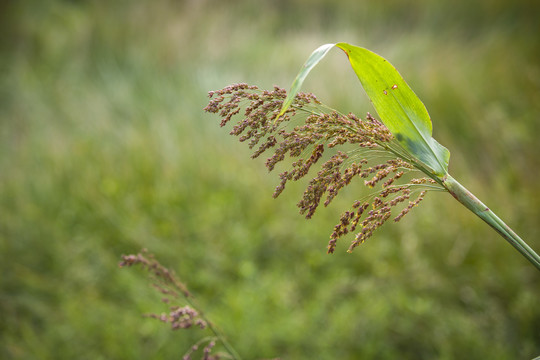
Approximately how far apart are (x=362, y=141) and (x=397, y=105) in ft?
0.35

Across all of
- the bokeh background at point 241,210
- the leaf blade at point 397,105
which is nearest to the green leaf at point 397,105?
the leaf blade at point 397,105

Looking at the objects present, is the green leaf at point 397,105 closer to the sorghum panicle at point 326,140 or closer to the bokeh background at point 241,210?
the sorghum panicle at point 326,140

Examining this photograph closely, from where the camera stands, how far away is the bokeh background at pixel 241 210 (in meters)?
2.33

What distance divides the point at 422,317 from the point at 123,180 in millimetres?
2378

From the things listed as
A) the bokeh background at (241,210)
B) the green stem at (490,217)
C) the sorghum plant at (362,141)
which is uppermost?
the bokeh background at (241,210)

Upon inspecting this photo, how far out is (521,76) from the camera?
4.11 m

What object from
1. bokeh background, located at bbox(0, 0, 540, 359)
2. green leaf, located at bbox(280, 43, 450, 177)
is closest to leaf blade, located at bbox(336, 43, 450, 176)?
green leaf, located at bbox(280, 43, 450, 177)

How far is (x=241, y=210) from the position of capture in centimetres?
330

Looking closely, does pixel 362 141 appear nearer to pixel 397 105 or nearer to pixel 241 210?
pixel 397 105

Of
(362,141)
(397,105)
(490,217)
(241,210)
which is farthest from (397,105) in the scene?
(241,210)

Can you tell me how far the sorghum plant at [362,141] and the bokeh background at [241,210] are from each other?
170cm

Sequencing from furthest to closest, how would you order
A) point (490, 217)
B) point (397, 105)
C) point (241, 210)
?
point (241, 210)
point (397, 105)
point (490, 217)

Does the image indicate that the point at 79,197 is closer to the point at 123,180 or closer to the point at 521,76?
the point at 123,180

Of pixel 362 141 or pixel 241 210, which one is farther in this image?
pixel 241 210
